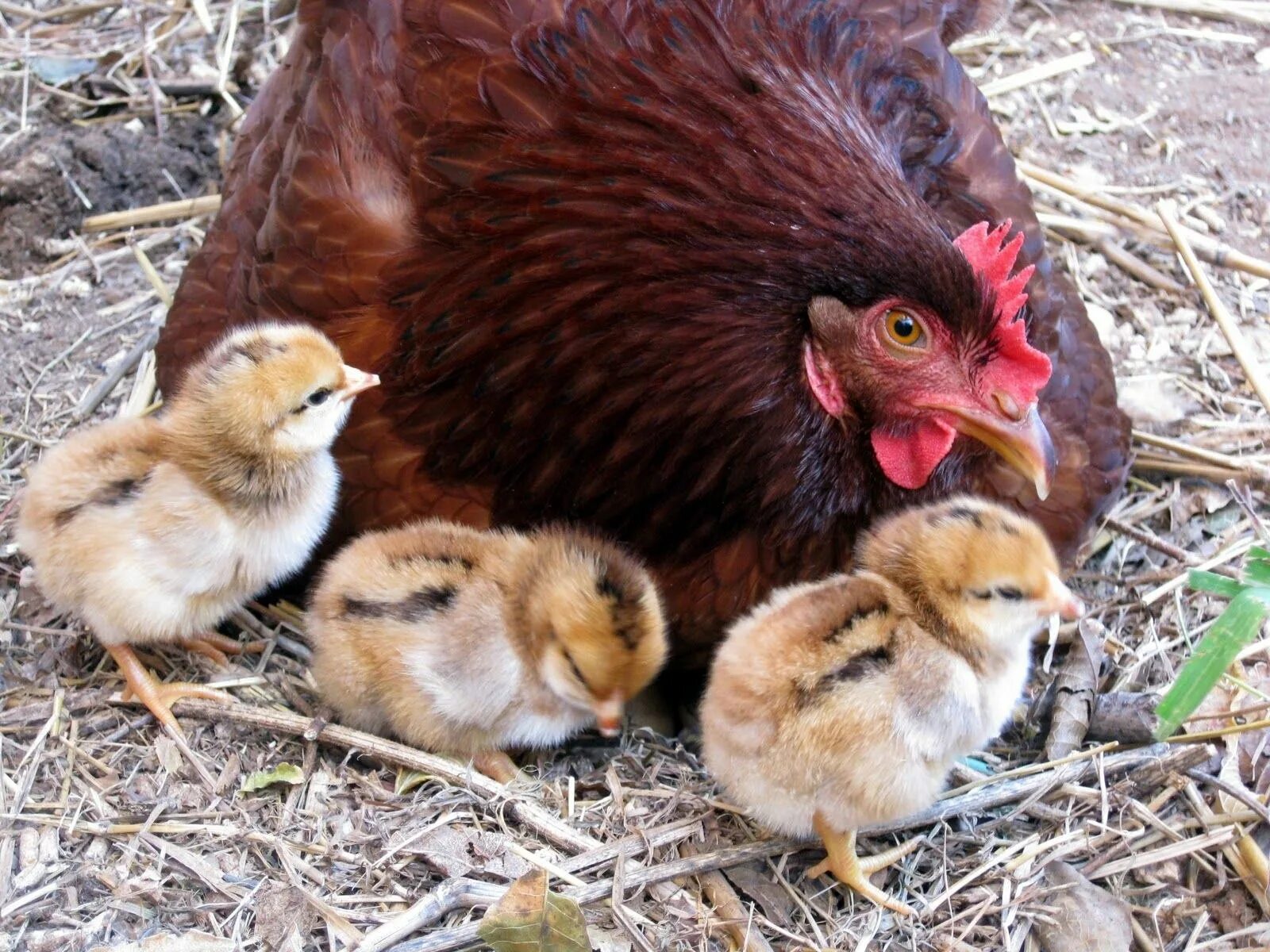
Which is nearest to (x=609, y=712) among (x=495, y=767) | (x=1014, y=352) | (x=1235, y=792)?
(x=495, y=767)

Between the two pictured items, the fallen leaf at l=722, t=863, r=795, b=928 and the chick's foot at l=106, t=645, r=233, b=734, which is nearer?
the fallen leaf at l=722, t=863, r=795, b=928

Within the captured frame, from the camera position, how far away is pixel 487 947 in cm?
→ 221

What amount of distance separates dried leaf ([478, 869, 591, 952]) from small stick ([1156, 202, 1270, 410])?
2276 millimetres

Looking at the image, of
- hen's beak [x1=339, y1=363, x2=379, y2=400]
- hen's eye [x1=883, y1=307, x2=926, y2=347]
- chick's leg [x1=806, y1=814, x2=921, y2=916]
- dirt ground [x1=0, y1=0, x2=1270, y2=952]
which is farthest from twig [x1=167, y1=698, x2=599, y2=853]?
hen's eye [x1=883, y1=307, x2=926, y2=347]

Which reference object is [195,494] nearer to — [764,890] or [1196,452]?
[764,890]

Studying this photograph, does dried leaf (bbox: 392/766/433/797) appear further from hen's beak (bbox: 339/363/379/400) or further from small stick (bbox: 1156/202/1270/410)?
small stick (bbox: 1156/202/1270/410)

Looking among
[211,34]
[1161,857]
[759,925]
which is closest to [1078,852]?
[1161,857]

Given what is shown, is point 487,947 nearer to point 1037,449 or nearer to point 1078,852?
point 1078,852

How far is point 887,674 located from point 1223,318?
6.25ft

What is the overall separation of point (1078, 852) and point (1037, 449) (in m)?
0.77

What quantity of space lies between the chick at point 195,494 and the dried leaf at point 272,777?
0.21m

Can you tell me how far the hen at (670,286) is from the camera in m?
2.35

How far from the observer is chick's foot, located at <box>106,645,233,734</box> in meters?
2.63

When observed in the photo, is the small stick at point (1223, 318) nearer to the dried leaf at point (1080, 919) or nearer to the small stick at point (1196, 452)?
the small stick at point (1196, 452)
